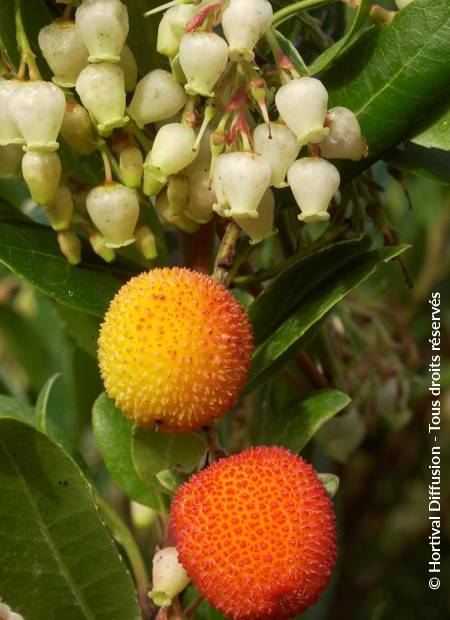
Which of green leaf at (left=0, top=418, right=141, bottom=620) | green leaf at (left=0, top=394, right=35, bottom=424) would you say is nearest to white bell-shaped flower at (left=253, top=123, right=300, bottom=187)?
green leaf at (left=0, top=418, right=141, bottom=620)

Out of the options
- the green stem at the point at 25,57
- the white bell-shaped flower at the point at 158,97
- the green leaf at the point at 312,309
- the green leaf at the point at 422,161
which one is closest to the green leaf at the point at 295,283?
the green leaf at the point at 312,309

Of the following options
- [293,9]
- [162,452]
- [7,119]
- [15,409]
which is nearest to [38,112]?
[7,119]

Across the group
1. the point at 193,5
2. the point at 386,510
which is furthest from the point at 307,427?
the point at 386,510

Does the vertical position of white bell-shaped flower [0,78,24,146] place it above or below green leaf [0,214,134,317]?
above

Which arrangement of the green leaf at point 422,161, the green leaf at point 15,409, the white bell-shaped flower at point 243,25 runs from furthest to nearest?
1. the green leaf at point 15,409
2. the green leaf at point 422,161
3. the white bell-shaped flower at point 243,25

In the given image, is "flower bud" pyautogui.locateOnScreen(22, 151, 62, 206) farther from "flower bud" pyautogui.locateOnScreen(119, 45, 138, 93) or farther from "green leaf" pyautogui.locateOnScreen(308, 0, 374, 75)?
"green leaf" pyautogui.locateOnScreen(308, 0, 374, 75)

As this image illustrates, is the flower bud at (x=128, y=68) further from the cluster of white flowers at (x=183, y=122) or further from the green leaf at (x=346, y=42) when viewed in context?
the green leaf at (x=346, y=42)

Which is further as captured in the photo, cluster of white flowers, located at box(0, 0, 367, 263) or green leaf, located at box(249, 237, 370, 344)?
green leaf, located at box(249, 237, 370, 344)

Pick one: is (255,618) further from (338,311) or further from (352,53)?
(338,311)
